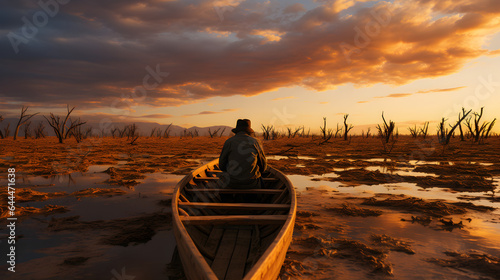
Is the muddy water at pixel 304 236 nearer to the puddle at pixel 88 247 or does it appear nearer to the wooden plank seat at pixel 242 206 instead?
the puddle at pixel 88 247

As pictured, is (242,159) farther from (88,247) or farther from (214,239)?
(88,247)

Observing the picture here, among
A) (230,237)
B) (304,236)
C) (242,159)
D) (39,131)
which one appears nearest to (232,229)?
(230,237)

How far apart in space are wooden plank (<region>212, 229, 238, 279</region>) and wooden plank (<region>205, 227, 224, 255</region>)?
2.5 inches

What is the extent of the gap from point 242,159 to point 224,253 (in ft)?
6.75

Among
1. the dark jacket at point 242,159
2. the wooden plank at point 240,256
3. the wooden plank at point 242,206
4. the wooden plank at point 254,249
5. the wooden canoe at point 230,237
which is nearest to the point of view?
the wooden canoe at point 230,237

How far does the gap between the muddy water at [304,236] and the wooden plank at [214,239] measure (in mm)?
542

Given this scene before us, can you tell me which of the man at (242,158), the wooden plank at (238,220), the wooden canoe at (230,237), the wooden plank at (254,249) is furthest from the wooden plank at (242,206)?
the man at (242,158)

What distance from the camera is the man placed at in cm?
500

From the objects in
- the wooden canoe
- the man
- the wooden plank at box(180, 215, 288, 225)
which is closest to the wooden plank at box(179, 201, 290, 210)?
the wooden canoe

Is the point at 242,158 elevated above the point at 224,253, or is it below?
above

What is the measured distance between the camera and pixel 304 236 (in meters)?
4.17

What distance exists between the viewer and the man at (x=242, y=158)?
16.4 ft

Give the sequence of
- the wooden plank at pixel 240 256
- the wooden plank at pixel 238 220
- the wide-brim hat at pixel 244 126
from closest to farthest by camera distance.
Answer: the wooden plank at pixel 240 256 < the wooden plank at pixel 238 220 < the wide-brim hat at pixel 244 126

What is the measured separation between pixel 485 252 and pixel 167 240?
444 cm
